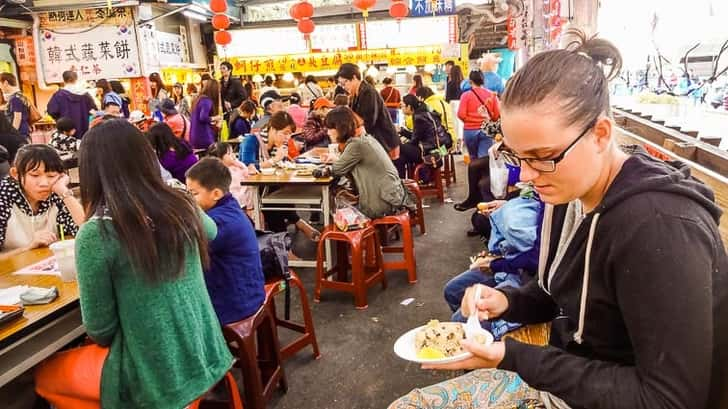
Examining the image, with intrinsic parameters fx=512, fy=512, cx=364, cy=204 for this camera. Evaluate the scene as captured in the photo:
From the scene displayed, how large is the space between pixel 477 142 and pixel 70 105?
656cm

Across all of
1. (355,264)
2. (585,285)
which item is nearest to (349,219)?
(355,264)

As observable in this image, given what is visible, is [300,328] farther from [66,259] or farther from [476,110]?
[476,110]

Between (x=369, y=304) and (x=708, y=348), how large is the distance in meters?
3.45

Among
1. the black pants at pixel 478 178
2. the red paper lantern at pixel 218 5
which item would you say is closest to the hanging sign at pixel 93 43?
the red paper lantern at pixel 218 5

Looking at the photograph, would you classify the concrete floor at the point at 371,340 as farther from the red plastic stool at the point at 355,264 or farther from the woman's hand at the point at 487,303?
the woman's hand at the point at 487,303

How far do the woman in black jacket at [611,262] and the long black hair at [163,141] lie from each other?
4.95 meters

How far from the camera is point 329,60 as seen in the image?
1448 centimetres

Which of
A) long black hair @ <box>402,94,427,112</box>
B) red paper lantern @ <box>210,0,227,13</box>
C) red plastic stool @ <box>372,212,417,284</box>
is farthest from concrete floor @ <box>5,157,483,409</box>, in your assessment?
red paper lantern @ <box>210,0,227,13</box>

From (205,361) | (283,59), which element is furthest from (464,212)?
(283,59)

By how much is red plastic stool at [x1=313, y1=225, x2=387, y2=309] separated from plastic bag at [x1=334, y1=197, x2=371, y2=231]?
45 millimetres

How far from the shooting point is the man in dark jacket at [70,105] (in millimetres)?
8320

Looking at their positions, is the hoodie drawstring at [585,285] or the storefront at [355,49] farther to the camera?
the storefront at [355,49]

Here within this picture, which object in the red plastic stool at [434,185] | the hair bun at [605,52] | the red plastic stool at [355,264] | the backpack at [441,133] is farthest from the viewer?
the red plastic stool at [434,185]

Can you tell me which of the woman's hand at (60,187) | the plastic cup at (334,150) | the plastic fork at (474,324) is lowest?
the plastic fork at (474,324)
